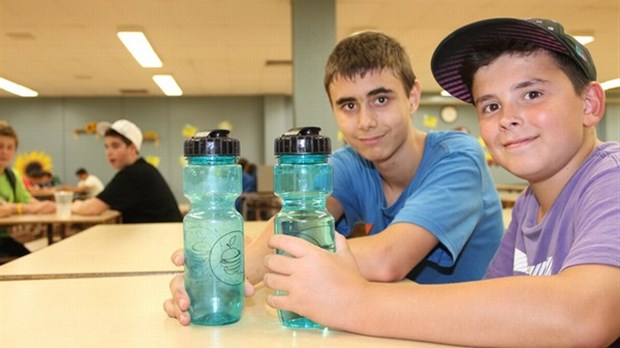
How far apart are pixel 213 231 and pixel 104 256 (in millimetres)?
1043

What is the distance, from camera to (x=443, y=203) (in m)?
1.12

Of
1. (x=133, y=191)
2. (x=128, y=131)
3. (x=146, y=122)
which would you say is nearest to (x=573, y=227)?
(x=133, y=191)

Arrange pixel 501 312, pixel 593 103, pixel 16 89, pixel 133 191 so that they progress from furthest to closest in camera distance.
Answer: pixel 16 89 < pixel 133 191 < pixel 593 103 < pixel 501 312

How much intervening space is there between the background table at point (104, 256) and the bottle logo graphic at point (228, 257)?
2.09ft

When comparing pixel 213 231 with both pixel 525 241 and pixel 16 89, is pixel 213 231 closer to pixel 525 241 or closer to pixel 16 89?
pixel 525 241

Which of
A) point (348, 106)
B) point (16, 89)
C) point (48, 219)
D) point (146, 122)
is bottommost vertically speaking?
point (48, 219)

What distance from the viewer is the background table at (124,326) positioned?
70 centimetres

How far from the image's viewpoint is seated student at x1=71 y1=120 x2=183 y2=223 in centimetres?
350

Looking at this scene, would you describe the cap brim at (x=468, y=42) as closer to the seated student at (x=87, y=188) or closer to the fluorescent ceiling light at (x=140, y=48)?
the fluorescent ceiling light at (x=140, y=48)

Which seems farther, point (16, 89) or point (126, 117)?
point (126, 117)

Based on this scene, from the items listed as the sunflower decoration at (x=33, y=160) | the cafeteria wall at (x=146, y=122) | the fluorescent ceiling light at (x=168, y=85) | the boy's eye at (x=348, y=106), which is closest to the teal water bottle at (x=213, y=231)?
the boy's eye at (x=348, y=106)

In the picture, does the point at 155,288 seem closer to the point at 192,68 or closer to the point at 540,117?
the point at 540,117

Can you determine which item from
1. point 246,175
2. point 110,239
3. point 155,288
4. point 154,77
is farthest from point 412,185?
point 154,77

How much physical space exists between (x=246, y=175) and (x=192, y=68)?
6.58 ft
